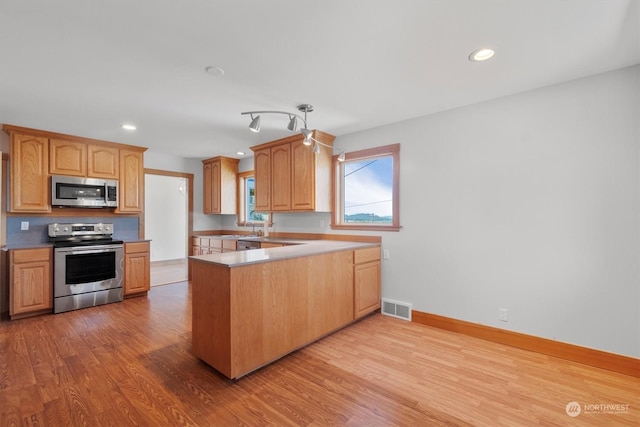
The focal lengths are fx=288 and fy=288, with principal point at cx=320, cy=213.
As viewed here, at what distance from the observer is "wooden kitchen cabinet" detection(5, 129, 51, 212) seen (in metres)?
3.61

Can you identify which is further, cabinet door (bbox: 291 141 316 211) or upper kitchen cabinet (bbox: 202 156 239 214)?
upper kitchen cabinet (bbox: 202 156 239 214)

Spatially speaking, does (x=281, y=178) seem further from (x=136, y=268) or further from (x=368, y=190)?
(x=136, y=268)

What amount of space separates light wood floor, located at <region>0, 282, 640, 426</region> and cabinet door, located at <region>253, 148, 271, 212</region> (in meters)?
2.14

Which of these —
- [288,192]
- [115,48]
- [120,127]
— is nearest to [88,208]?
[120,127]

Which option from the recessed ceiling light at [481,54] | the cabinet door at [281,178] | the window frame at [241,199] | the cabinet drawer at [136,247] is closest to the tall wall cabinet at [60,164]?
the cabinet drawer at [136,247]

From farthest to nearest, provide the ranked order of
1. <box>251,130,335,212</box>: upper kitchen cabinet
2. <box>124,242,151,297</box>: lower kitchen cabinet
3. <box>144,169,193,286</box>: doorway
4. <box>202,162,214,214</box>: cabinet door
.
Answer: <box>144,169,193,286</box>: doorway, <box>202,162,214,214</box>: cabinet door, <box>124,242,151,297</box>: lower kitchen cabinet, <box>251,130,335,212</box>: upper kitchen cabinet

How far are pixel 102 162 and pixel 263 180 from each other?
2.40 m

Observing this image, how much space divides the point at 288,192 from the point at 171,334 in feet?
7.35

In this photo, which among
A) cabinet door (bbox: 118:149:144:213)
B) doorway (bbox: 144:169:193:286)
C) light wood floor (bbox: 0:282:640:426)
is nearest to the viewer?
light wood floor (bbox: 0:282:640:426)

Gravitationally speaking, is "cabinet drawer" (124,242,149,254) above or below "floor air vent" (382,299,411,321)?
above

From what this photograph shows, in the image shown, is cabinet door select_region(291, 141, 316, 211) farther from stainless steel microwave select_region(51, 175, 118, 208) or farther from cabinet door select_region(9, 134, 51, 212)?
cabinet door select_region(9, 134, 51, 212)

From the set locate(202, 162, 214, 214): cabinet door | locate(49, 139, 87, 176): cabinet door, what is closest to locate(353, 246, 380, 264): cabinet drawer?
locate(202, 162, 214, 214): cabinet door

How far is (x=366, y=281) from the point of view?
11.4ft

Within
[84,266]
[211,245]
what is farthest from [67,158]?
[211,245]
